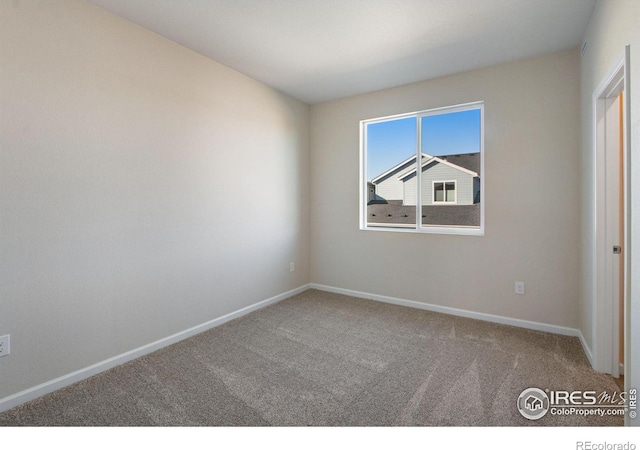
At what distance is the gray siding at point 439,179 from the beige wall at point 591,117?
3.14 feet

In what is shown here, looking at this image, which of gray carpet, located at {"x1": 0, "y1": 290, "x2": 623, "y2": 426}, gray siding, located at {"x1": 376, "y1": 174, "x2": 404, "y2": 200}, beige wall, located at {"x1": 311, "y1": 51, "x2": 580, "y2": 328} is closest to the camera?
gray carpet, located at {"x1": 0, "y1": 290, "x2": 623, "y2": 426}

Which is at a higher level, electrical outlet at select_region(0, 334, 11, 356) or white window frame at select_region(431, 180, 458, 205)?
white window frame at select_region(431, 180, 458, 205)

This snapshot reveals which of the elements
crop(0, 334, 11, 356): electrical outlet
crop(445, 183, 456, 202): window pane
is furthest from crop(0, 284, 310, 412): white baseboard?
crop(445, 183, 456, 202): window pane

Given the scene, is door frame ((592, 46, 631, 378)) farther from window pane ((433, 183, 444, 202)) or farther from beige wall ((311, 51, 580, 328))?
window pane ((433, 183, 444, 202))

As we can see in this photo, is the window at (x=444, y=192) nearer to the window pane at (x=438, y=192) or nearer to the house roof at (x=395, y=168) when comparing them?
the window pane at (x=438, y=192)

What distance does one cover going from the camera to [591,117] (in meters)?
2.25

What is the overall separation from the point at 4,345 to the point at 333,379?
6.59 feet

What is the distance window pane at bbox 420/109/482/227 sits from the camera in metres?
3.25

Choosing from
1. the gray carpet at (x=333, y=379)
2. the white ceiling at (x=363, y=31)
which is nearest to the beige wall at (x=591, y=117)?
the white ceiling at (x=363, y=31)

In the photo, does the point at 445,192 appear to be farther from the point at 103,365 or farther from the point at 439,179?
the point at 103,365

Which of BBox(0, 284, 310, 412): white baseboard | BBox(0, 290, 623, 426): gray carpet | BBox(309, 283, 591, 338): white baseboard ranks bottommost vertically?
BBox(0, 290, 623, 426): gray carpet

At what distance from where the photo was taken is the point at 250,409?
1.75 metres
